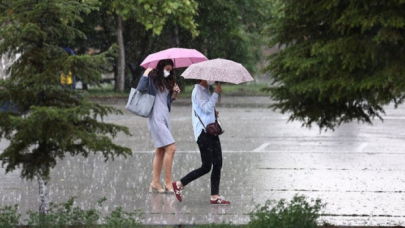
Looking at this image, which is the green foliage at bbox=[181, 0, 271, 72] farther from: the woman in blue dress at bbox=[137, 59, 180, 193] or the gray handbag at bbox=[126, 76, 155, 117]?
the gray handbag at bbox=[126, 76, 155, 117]

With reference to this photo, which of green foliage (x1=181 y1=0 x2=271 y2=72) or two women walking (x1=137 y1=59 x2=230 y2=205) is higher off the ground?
green foliage (x1=181 y1=0 x2=271 y2=72)

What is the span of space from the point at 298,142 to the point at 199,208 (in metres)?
8.46

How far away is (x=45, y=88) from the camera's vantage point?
7.28 m

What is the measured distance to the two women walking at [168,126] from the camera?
9.66m

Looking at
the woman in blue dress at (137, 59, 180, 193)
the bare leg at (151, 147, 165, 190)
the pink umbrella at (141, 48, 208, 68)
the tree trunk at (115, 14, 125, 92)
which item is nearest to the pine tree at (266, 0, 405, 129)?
the pink umbrella at (141, 48, 208, 68)

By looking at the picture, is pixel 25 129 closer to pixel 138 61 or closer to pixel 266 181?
pixel 266 181

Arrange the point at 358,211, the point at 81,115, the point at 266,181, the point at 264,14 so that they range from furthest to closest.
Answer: the point at 264,14 < the point at 266,181 < the point at 358,211 < the point at 81,115

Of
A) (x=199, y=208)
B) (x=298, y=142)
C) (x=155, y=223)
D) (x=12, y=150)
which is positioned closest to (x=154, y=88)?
(x=199, y=208)

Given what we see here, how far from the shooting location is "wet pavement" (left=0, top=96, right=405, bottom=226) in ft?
29.4

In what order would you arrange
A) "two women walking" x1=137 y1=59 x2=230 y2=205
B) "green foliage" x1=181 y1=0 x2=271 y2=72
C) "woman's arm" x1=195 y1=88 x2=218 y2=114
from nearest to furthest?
"woman's arm" x1=195 y1=88 x2=218 y2=114 < "two women walking" x1=137 y1=59 x2=230 y2=205 < "green foliage" x1=181 y1=0 x2=271 y2=72

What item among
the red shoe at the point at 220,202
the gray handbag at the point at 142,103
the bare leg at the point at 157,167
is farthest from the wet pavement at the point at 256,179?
Result: the gray handbag at the point at 142,103

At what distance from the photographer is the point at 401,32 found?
21.5 ft

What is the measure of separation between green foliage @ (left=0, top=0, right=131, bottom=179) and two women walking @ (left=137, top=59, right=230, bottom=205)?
6.99 ft

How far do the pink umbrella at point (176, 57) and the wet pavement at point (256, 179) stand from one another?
1505 mm
